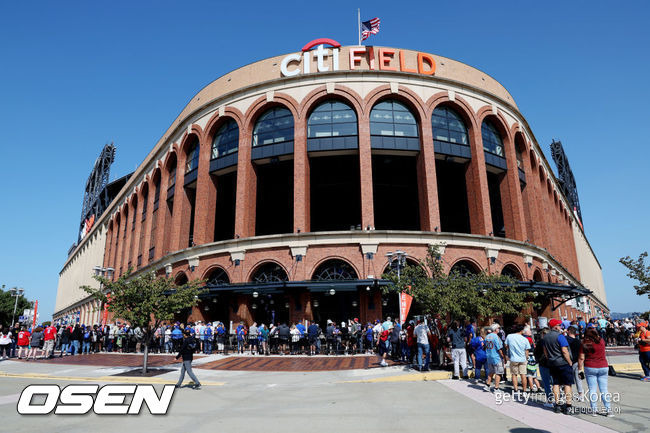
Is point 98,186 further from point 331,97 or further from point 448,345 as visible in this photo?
point 448,345

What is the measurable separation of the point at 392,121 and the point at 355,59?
211 inches

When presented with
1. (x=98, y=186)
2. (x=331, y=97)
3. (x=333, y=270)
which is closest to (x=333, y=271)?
(x=333, y=270)

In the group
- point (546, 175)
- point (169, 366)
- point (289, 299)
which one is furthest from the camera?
point (546, 175)

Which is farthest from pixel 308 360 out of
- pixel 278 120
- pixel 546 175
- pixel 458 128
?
pixel 546 175

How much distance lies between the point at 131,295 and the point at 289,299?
37.0 ft

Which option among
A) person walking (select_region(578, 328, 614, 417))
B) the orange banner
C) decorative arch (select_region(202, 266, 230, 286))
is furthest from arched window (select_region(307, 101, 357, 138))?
person walking (select_region(578, 328, 614, 417))

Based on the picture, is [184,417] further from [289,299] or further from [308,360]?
[289,299]

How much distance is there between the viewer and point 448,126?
30484mm

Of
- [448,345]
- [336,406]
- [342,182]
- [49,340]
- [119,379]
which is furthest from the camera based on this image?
[342,182]

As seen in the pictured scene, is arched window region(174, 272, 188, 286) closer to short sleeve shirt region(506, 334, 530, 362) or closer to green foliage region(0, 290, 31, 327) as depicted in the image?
short sleeve shirt region(506, 334, 530, 362)

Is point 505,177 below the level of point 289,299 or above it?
above

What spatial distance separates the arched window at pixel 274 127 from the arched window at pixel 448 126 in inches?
422

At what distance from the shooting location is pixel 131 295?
611 inches

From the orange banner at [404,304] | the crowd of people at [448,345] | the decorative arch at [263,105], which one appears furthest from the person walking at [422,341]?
the decorative arch at [263,105]
